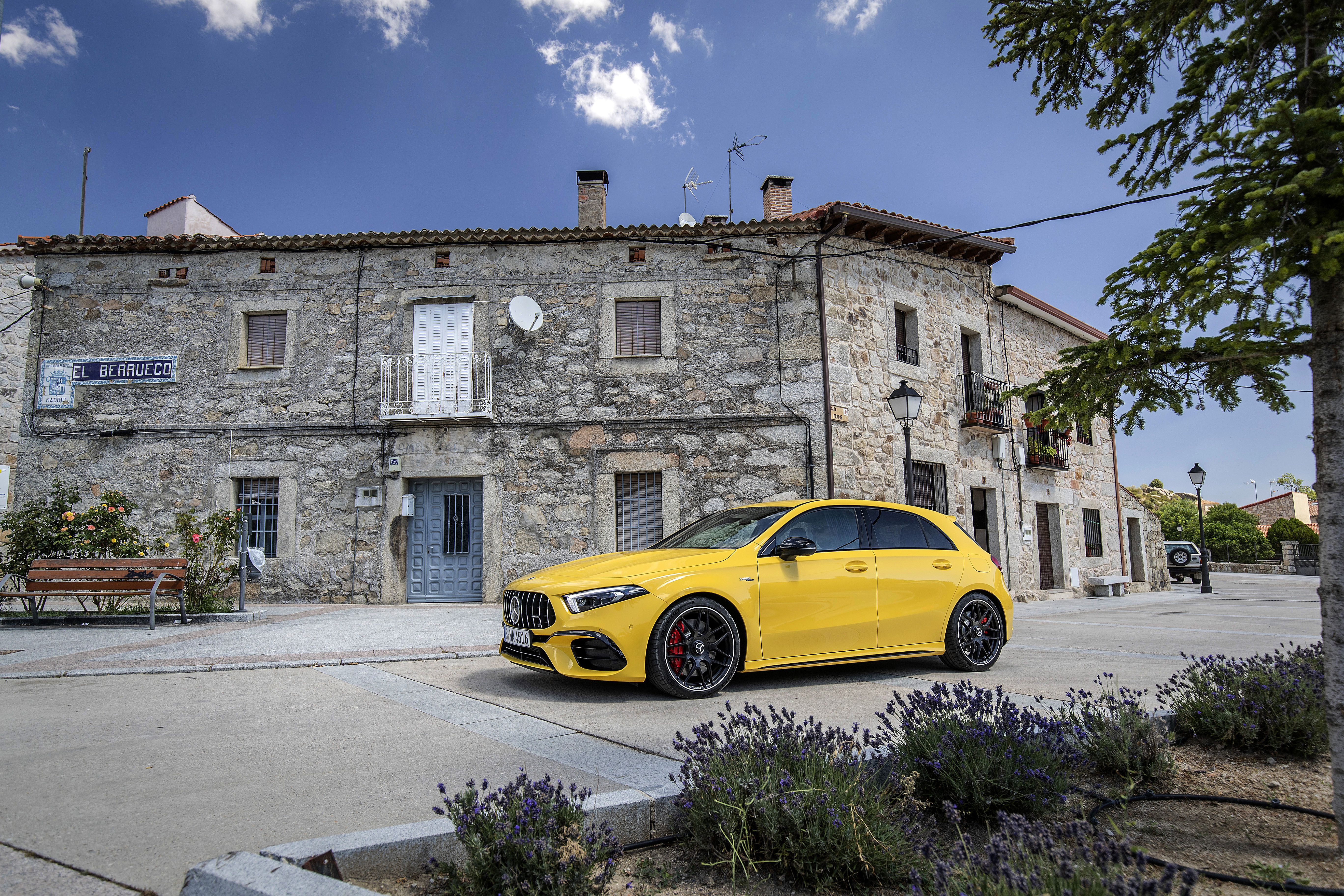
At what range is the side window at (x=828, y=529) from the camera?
6.01m

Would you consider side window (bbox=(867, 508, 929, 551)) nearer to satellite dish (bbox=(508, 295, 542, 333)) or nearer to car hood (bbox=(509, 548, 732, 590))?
car hood (bbox=(509, 548, 732, 590))

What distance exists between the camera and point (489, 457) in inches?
514

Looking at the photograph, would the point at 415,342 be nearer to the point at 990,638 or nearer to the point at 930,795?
the point at 990,638

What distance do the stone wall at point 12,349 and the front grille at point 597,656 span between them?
1339 cm

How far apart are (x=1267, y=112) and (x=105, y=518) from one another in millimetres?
13354

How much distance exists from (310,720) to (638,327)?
9.73m

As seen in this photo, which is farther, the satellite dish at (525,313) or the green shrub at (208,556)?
the satellite dish at (525,313)

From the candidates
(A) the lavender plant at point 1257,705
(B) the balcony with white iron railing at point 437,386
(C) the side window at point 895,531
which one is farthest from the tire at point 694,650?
(B) the balcony with white iron railing at point 437,386

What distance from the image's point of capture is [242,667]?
6.55 meters

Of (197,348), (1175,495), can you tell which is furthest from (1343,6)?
(1175,495)

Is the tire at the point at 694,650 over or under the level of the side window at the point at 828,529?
under

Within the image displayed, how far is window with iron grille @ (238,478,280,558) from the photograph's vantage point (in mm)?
13289

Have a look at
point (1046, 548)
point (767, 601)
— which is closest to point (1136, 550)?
point (1046, 548)

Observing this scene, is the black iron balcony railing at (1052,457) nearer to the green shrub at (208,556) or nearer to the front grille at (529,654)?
the front grille at (529,654)
